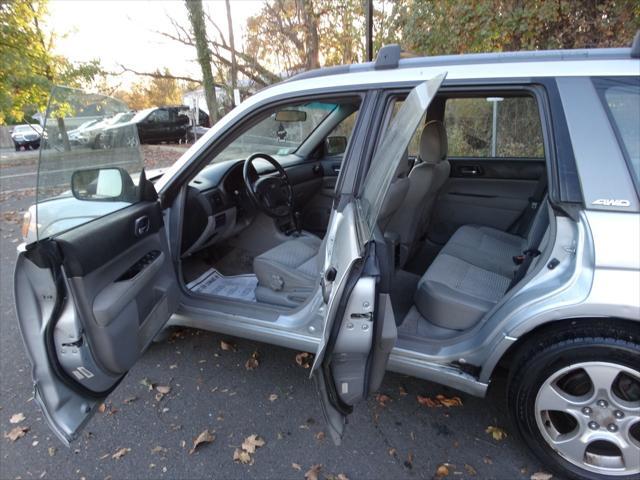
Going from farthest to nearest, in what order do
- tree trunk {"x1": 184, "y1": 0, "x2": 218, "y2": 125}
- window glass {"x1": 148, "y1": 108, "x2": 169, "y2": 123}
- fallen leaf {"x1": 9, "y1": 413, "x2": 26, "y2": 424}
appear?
window glass {"x1": 148, "y1": 108, "x2": 169, "y2": 123}
tree trunk {"x1": 184, "y1": 0, "x2": 218, "y2": 125}
fallen leaf {"x1": 9, "y1": 413, "x2": 26, "y2": 424}

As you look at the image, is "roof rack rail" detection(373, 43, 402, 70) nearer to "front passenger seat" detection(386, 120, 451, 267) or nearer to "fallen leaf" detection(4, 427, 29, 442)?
"front passenger seat" detection(386, 120, 451, 267)

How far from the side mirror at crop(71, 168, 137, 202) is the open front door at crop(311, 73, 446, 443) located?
121 centimetres

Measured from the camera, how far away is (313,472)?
1979mm

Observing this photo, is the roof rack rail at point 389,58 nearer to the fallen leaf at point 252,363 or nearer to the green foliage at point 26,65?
the fallen leaf at point 252,363

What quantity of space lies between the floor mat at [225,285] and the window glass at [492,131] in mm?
2770

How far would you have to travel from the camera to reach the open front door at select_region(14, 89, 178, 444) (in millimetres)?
1684

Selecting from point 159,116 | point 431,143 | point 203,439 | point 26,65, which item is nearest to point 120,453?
point 203,439

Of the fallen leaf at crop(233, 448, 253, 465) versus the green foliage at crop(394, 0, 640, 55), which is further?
the green foliage at crop(394, 0, 640, 55)

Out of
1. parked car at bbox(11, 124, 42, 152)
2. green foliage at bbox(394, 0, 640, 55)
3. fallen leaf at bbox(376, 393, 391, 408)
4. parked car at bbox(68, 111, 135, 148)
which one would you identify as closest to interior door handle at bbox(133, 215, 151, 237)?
parked car at bbox(68, 111, 135, 148)

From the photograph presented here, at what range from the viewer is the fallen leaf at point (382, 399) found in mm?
2383

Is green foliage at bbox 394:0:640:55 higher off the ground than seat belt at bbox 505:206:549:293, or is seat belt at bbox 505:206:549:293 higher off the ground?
green foliage at bbox 394:0:640:55

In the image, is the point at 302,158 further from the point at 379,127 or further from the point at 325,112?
the point at 379,127

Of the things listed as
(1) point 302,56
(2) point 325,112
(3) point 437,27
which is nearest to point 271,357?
(2) point 325,112

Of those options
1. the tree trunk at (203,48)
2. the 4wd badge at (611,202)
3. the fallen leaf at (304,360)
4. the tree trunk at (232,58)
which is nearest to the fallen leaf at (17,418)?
the fallen leaf at (304,360)
